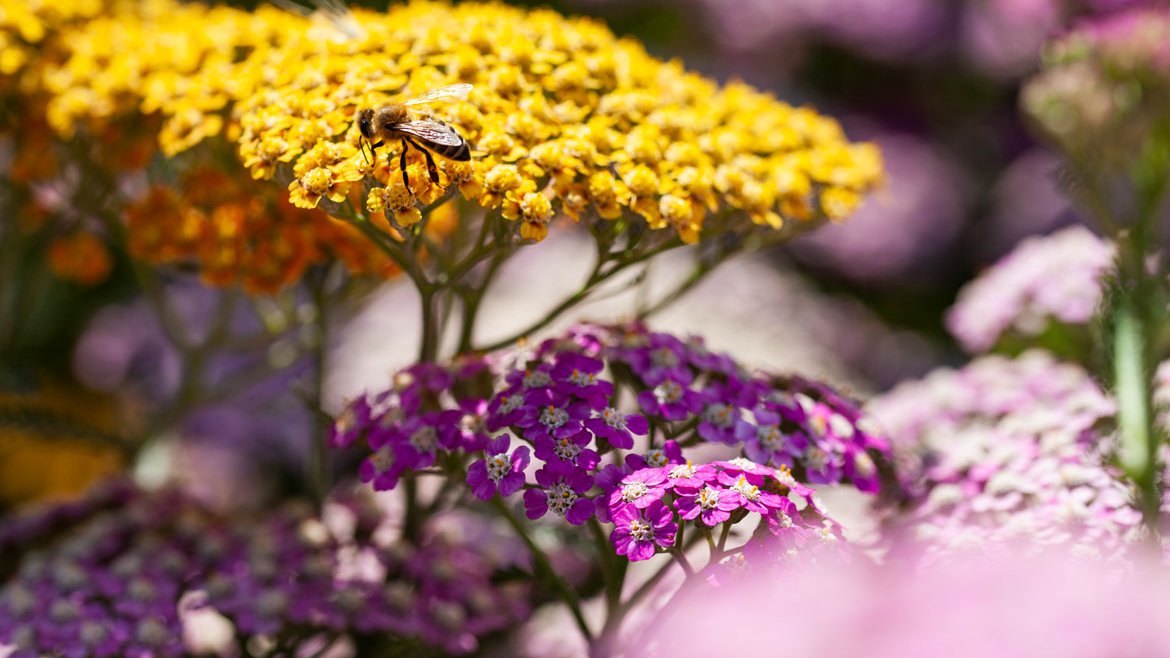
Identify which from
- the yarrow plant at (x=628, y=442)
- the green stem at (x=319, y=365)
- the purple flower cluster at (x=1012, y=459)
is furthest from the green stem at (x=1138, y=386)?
the green stem at (x=319, y=365)

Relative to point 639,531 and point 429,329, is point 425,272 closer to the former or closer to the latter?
point 429,329

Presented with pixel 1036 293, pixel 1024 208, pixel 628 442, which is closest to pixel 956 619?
pixel 628 442

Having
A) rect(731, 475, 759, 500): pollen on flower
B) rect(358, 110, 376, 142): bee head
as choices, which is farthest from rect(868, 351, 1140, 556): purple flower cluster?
rect(358, 110, 376, 142): bee head

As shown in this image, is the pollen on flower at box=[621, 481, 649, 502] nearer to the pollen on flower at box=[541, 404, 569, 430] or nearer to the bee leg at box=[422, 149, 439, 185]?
the pollen on flower at box=[541, 404, 569, 430]

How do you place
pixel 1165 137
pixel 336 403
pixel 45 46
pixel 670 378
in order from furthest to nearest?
pixel 336 403
pixel 45 46
pixel 1165 137
pixel 670 378

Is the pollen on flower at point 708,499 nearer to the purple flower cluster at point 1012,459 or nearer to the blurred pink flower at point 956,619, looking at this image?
the blurred pink flower at point 956,619

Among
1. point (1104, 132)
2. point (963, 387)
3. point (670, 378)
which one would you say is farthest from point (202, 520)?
point (1104, 132)

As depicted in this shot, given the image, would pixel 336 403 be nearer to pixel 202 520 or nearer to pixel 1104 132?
pixel 202 520
